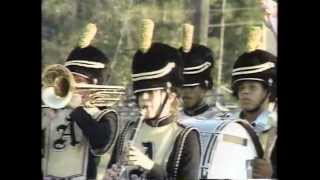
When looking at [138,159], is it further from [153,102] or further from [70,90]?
[70,90]

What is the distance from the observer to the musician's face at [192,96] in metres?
4.90

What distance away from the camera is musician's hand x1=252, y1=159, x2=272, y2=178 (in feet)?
15.9

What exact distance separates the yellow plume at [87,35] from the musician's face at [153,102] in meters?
0.56

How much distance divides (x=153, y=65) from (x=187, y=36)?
33 centimetres

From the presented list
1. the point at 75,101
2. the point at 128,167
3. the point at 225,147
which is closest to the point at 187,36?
the point at 225,147

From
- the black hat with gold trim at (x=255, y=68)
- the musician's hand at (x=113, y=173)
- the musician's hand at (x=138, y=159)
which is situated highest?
the black hat with gold trim at (x=255, y=68)

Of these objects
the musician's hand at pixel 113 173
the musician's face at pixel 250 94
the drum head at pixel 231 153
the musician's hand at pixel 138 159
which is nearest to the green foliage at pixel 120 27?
the musician's face at pixel 250 94

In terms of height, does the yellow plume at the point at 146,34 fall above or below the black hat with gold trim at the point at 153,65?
above

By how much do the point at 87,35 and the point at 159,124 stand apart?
861mm

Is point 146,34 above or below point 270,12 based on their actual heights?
below

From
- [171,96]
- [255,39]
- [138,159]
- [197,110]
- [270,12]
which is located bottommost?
[138,159]

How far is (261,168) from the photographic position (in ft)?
15.9

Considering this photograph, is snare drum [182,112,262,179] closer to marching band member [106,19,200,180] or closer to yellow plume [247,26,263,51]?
marching band member [106,19,200,180]

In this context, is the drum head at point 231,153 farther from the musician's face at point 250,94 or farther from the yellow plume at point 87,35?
the yellow plume at point 87,35
